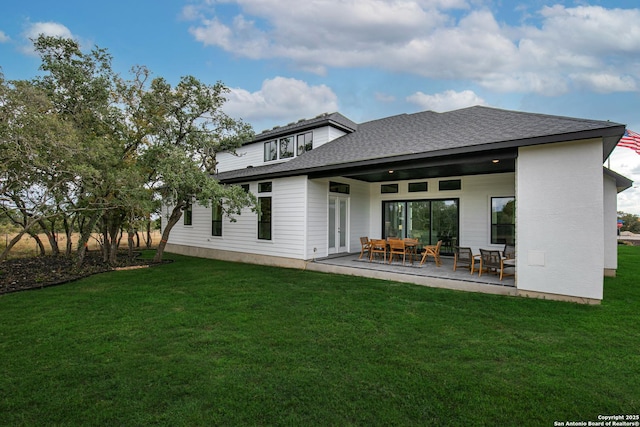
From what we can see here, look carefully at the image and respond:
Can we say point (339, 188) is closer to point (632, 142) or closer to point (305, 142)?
point (305, 142)

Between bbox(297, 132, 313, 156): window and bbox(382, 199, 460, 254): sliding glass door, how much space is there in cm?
377

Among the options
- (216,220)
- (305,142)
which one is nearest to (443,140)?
(305,142)

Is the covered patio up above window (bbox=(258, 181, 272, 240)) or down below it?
below

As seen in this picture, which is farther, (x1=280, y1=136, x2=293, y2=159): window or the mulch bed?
(x1=280, y1=136, x2=293, y2=159): window

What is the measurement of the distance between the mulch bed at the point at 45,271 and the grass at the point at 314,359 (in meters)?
1.41

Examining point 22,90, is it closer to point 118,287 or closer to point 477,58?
point 118,287

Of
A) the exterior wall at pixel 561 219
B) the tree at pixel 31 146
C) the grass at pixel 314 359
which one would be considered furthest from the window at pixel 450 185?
the tree at pixel 31 146

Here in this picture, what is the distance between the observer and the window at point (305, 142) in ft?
38.4

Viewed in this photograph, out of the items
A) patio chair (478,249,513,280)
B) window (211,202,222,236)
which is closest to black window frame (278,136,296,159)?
window (211,202,222,236)

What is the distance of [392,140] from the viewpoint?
8914 mm

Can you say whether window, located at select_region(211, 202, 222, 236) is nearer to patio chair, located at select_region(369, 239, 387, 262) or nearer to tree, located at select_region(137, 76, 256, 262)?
tree, located at select_region(137, 76, 256, 262)

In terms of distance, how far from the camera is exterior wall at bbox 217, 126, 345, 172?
11398mm

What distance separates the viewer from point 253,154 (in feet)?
44.5

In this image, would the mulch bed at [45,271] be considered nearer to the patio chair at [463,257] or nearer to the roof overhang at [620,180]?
the patio chair at [463,257]
